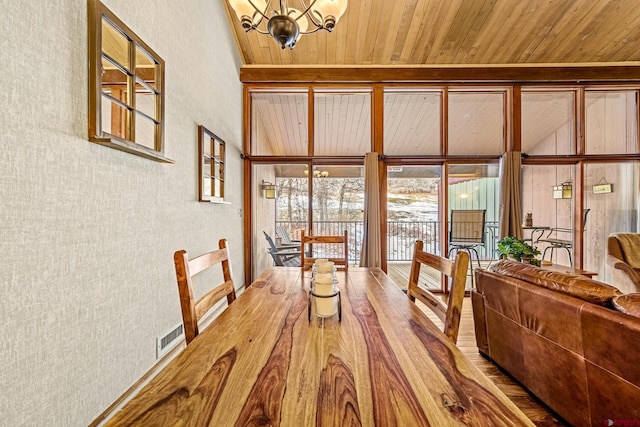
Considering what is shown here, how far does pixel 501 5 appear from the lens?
317 centimetres

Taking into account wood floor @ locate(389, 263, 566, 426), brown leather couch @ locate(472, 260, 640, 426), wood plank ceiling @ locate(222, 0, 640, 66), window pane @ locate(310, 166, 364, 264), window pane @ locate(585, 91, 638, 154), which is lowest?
wood floor @ locate(389, 263, 566, 426)

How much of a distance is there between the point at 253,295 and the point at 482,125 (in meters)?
4.25

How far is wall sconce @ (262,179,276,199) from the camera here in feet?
14.2

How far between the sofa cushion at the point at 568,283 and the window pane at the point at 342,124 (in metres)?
2.69

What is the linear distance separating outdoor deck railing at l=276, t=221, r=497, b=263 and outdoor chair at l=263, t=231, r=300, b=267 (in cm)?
28

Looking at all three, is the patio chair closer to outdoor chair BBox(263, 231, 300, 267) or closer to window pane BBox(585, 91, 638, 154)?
outdoor chair BBox(263, 231, 300, 267)

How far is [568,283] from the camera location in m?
1.52

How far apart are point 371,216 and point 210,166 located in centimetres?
225

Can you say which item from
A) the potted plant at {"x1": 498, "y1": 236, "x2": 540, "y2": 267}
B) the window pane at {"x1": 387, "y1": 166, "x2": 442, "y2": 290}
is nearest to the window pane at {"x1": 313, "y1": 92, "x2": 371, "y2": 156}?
the window pane at {"x1": 387, "y1": 166, "x2": 442, "y2": 290}

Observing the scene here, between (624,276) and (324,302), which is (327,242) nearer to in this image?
(324,302)

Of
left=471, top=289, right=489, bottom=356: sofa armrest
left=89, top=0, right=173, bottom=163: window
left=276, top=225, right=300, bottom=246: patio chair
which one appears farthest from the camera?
left=276, top=225, right=300, bottom=246: patio chair

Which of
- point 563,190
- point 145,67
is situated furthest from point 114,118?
point 563,190

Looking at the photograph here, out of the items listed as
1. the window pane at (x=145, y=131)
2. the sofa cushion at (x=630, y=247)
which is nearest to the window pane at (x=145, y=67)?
the window pane at (x=145, y=131)

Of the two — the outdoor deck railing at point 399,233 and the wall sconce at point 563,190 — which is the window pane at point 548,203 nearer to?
the wall sconce at point 563,190
